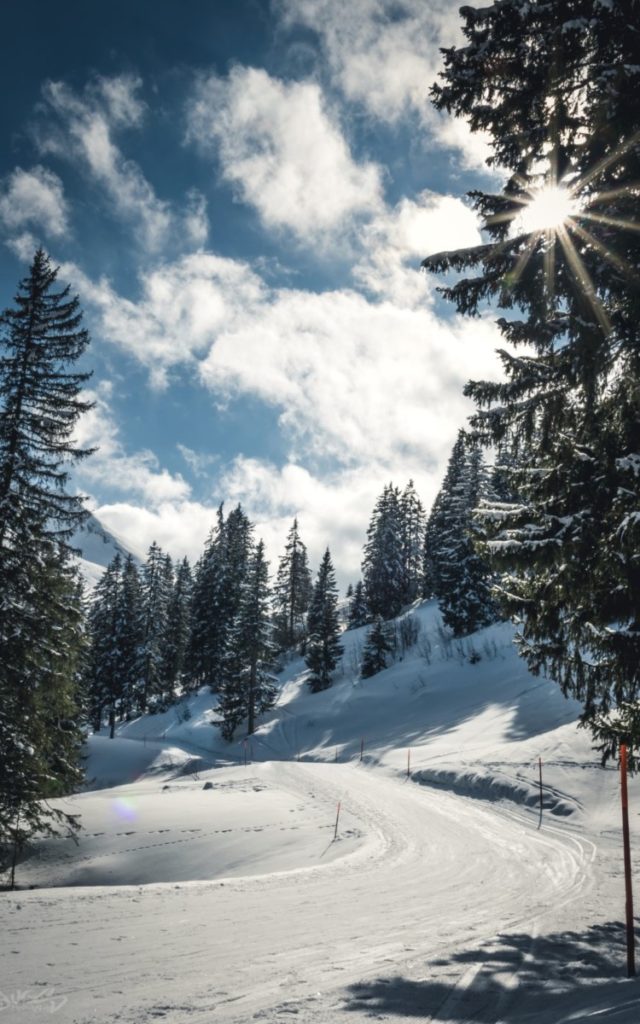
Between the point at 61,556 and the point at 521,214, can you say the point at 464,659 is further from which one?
the point at 521,214

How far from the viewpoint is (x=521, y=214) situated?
7016mm

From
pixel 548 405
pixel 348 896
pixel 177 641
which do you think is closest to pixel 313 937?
pixel 348 896

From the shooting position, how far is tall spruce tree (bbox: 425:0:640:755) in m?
6.08

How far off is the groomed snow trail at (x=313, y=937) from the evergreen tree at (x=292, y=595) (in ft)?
185

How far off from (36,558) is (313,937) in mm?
9975

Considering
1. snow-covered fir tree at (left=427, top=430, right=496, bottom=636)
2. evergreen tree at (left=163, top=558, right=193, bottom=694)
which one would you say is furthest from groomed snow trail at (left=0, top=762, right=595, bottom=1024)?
evergreen tree at (left=163, top=558, right=193, bottom=694)

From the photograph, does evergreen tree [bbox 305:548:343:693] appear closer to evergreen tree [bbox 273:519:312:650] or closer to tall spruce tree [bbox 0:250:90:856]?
evergreen tree [bbox 273:519:312:650]

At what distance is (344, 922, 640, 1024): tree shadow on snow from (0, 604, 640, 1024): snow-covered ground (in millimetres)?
29

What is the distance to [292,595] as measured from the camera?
228 feet

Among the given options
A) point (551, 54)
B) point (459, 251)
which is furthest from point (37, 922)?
point (551, 54)

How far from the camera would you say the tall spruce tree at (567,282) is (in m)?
6.08

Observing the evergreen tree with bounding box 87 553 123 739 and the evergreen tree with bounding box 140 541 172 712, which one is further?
the evergreen tree with bounding box 140 541 172 712

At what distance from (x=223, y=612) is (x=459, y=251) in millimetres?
49396

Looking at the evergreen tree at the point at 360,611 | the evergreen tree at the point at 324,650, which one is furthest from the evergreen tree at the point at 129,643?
the evergreen tree at the point at 360,611
